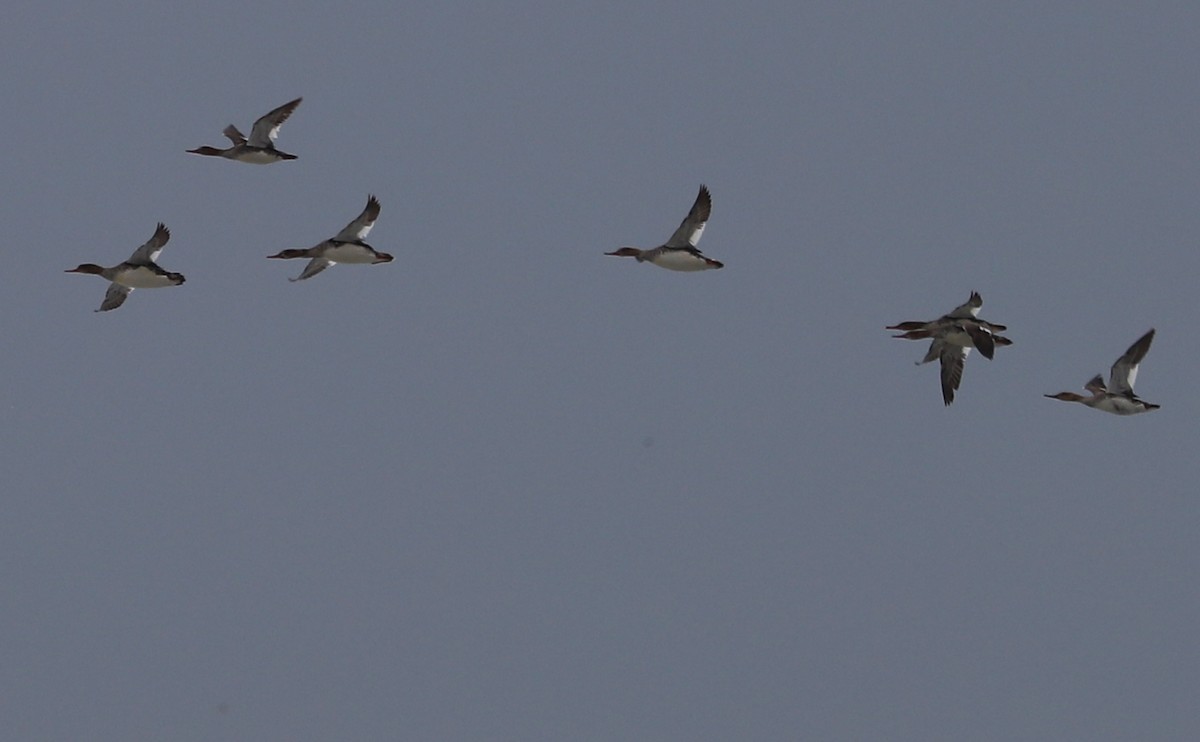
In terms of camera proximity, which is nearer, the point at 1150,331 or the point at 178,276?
the point at 178,276

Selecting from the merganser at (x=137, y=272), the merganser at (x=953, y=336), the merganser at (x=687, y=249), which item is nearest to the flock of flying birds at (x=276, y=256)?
the merganser at (x=137, y=272)

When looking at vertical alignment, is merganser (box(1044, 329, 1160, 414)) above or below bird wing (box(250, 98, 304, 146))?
below

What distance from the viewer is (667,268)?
51.1 metres

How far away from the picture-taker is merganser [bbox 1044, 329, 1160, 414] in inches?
2056

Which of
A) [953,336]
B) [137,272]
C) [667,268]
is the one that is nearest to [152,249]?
[137,272]

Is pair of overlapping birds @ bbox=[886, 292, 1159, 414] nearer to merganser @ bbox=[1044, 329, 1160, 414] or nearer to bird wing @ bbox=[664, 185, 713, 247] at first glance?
merganser @ bbox=[1044, 329, 1160, 414]

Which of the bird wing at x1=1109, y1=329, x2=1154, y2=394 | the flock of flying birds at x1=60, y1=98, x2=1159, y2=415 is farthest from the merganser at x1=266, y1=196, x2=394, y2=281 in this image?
the bird wing at x1=1109, y1=329, x2=1154, y2=394

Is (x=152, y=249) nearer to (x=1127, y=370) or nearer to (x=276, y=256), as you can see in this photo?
(x=276, y=256)

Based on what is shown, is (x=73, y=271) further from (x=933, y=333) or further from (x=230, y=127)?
(x=933, y=333)

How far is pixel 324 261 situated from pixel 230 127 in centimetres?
393

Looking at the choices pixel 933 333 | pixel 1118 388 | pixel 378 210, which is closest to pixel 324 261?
pixel 378 210

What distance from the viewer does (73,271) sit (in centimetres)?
5197

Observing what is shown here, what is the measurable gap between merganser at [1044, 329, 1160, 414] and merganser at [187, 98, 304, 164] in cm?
1954

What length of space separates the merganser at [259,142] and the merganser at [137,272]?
2.59 m
